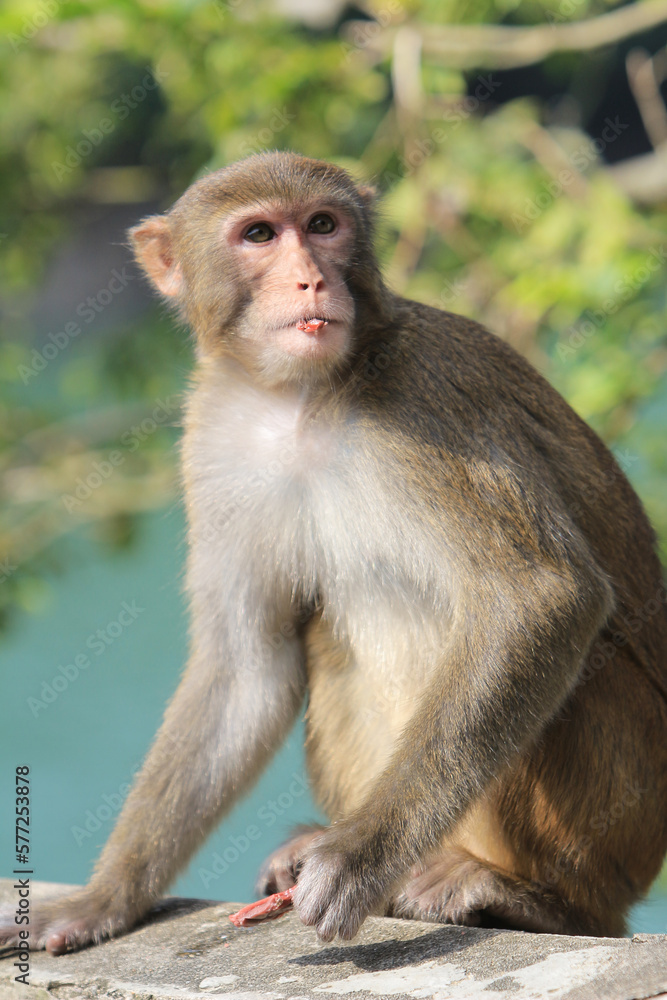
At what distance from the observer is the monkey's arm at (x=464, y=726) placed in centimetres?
257

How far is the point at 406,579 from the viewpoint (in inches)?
117

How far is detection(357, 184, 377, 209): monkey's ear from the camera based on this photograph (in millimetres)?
3316

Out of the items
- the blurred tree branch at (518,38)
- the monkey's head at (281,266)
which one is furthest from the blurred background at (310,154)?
the monkey's head at (281,266)

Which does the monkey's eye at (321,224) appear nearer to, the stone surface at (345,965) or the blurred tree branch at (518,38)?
the stone surface at (345,965)

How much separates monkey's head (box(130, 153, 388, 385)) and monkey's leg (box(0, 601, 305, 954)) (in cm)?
83

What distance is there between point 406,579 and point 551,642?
0.41 m

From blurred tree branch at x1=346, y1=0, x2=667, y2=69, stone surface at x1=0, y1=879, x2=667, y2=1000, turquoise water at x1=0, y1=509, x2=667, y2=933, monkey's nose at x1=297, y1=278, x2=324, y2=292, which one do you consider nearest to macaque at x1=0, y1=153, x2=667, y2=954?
monkey's nose at x1=297, y1=278, x2=324, y2=292

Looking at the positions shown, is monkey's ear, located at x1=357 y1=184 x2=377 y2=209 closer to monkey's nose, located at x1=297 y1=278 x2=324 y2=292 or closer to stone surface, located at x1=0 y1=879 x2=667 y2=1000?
monkey's nose, located at x1=297 y1=278 x2=324 y2=292

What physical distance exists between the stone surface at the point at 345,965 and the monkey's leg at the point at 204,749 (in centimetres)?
20

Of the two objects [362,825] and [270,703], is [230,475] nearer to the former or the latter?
[270,703]

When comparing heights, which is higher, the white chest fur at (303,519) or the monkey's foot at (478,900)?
the white chest fur at (303,519)

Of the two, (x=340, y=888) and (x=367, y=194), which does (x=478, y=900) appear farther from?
(x=367, y=194)

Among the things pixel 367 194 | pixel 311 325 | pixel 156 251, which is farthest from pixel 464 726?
pixel 156 251

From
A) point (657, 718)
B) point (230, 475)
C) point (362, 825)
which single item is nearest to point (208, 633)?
point (230, 475)
